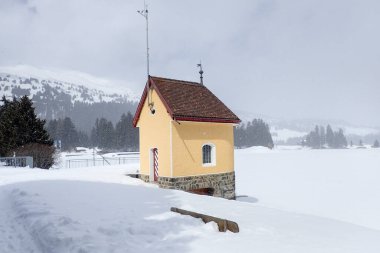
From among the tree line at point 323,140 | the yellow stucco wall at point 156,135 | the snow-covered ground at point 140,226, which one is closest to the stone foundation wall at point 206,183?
the yellow stucco wall at point 156,135

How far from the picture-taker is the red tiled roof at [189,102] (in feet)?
59.8

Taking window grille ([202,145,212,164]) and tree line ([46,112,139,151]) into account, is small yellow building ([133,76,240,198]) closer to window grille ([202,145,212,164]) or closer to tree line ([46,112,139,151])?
window grille ([202,145,212,164])

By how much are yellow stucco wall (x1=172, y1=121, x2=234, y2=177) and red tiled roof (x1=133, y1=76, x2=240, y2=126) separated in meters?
0.46

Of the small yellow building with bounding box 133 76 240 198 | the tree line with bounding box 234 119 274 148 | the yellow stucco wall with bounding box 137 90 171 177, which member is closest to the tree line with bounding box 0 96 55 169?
the small yellow building with bounding box 133 76 240 198

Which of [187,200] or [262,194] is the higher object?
[187,200]

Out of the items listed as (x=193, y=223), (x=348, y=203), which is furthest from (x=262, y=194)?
(x=193, y=223)

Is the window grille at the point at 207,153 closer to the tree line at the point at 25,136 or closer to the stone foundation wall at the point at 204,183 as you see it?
the stone foundation wall at the point at 204,183

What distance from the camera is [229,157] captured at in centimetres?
2078

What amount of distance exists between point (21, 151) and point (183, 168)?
19.9m

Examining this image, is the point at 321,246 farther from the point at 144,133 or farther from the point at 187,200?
the point at 144,133

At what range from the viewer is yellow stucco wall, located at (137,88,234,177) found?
1800cm

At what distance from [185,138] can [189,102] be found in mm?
2394

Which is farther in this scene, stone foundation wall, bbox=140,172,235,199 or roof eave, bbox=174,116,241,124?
stone foundation wall, bbox=140,172,235,199

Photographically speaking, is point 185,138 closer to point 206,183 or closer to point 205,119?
point 205,119
